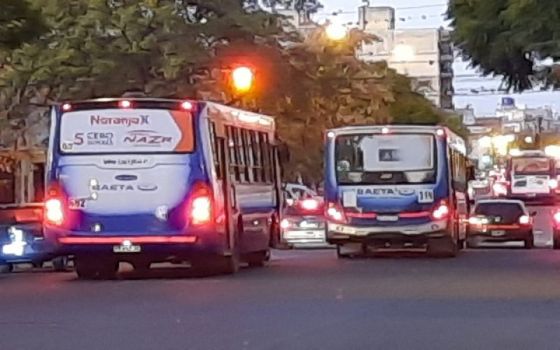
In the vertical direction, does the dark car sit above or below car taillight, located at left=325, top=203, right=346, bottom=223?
below

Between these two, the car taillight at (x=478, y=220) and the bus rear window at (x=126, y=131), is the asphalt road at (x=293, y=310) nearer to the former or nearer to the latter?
the bus rear window at (x=126, y=131)

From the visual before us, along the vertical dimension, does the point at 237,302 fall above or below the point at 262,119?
below

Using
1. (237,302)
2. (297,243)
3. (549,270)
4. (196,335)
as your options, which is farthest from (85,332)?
(297,243)

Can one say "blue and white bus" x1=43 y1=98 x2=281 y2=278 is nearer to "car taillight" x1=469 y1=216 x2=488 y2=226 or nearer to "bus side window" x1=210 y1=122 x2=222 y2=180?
"bus side window" x1=210 y1=122 x2=222 y2=180

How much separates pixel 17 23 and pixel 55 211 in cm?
677

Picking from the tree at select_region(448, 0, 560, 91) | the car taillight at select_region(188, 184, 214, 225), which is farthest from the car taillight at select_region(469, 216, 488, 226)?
the car taillight at select_region(188, 184, 214, 225)

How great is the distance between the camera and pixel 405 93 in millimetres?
97000

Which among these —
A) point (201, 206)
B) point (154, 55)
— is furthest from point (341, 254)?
point (154, 55)

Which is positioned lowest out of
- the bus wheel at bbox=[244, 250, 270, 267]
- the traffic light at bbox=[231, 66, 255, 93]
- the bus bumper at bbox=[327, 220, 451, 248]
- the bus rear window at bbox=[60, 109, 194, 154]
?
the bus wheel at bbox=[244, 250, 270, 267]

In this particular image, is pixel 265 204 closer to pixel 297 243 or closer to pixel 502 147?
pixel 297 243

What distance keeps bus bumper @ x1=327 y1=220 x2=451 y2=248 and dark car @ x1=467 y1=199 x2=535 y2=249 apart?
10.5 metres

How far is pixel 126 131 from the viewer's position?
25.7 meters

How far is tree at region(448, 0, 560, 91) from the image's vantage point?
2994 centimetres

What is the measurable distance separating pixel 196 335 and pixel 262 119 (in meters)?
16.2
